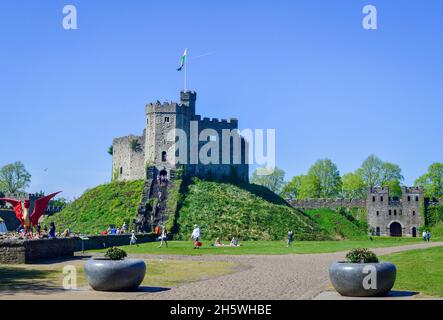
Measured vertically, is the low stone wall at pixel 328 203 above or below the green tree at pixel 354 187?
below

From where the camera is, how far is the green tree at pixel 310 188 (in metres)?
131

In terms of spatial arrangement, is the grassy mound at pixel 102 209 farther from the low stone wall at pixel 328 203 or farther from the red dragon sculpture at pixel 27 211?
the low stone wall at pixel 328 203

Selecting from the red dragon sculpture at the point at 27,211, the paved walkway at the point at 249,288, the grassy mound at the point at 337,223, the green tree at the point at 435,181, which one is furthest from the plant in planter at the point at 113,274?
the green tree at the point at 435,181

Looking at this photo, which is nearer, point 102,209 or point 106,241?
point 106,241

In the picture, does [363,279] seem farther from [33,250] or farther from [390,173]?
[390,173]

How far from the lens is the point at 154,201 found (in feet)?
247

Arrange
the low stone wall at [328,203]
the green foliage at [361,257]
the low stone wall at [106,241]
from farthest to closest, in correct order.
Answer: the low stone wall at [328,203] → the low stone wall at [106,241] → the green foliage at [361,257]

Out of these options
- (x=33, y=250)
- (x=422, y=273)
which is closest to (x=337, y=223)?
(x=33, y=250)

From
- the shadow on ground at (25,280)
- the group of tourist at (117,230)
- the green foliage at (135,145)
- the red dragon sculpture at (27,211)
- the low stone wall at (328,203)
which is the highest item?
the green foliage at (135,145)

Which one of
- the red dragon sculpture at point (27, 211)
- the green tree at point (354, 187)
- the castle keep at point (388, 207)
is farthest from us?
the green tree at point (354, 187)

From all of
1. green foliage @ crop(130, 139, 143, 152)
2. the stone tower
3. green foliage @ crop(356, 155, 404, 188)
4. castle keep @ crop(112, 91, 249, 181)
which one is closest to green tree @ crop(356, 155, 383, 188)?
green foliage @ crop(356, 155, 404, 188)

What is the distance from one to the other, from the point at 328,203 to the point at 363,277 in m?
93.4
